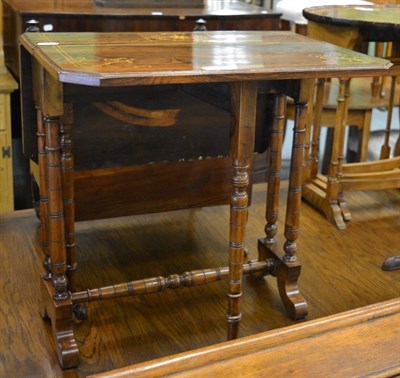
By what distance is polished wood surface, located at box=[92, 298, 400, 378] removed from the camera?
1.38 metres

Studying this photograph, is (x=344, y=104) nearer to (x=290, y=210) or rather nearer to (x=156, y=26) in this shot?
(x=290, y=210)

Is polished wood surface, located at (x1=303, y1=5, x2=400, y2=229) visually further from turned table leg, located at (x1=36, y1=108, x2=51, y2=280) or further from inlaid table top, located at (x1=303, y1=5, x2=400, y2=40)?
turned table leg, located at (x1=36, y1=108, x2=51, y2=280)

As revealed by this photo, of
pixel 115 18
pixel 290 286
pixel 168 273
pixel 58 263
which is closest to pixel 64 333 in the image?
pixel 58 263

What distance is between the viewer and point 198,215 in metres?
3.10

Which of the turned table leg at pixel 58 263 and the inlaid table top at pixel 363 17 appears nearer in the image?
the turned table leg at pixel 58 263

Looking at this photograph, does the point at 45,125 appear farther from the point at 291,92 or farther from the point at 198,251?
the point at 198,251

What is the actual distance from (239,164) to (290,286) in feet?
1.91

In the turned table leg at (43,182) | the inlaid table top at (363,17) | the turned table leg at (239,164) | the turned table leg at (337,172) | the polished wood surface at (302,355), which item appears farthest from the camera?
the turned table leg at (337,172)

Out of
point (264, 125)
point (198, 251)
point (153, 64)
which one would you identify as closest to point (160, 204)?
point (198, 251)

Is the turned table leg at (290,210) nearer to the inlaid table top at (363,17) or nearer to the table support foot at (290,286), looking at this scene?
the table support foot at (290,286)

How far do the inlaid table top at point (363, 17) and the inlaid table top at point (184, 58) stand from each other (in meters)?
0.44

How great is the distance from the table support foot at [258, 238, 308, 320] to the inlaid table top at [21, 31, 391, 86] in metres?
0.70

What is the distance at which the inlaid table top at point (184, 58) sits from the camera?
1.67 metres

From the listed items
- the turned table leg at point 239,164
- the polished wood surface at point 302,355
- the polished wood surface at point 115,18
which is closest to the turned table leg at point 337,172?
the polished wood surface at point 115,18
